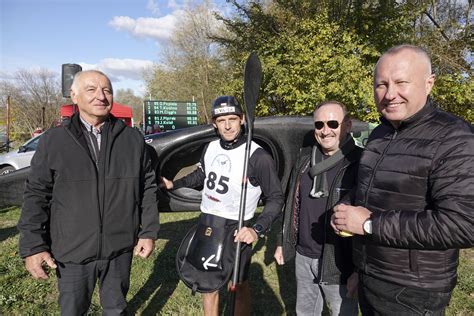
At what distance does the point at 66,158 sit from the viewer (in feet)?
6.78

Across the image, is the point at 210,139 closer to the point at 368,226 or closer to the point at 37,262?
the point at 37,262

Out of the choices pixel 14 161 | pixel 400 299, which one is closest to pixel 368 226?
pixel 400 299

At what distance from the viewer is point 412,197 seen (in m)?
1.45

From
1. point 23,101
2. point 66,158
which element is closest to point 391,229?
point 66,158

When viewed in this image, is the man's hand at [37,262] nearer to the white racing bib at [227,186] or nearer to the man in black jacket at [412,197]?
the white racing bib at [227,186]

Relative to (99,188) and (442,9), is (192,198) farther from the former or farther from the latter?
(442,9)

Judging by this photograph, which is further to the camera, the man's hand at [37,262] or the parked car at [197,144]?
the parked car at [197,144]

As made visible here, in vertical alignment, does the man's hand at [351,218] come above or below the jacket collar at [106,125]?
below

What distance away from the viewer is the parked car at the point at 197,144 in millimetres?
3582

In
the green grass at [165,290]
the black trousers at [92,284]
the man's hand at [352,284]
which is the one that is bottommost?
the green grass at [165,290]

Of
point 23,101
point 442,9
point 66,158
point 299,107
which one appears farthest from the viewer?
point 23,101

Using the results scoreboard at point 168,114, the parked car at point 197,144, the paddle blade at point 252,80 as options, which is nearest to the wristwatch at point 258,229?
the paddle blade at point 252,80

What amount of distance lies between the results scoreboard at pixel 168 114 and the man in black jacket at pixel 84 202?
48.1 ft

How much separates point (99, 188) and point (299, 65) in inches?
301
